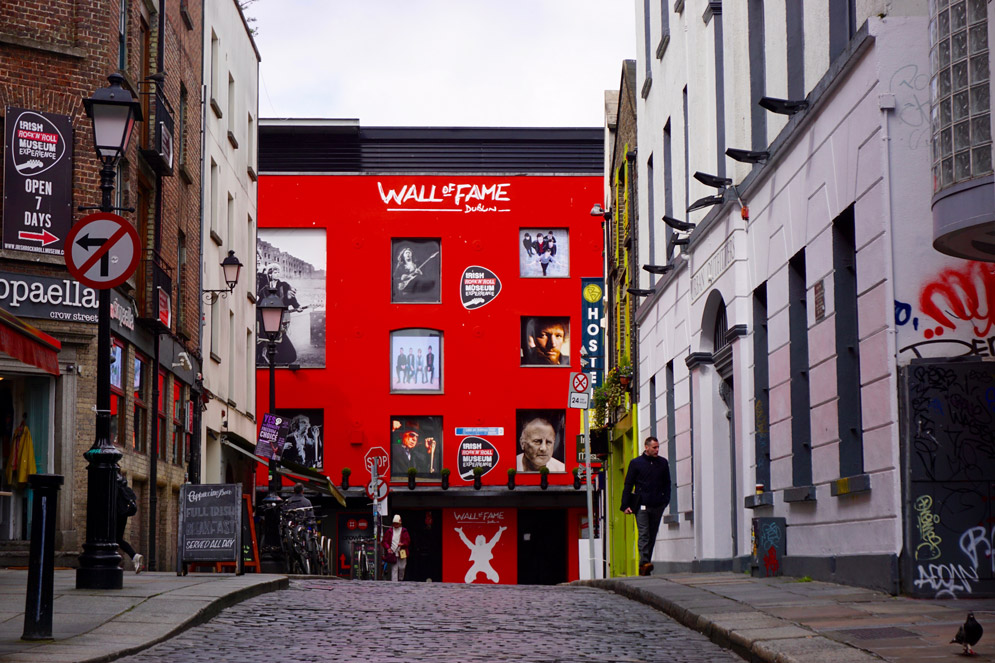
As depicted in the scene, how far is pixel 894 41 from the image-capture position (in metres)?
11.9

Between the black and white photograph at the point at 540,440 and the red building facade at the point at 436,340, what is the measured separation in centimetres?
5

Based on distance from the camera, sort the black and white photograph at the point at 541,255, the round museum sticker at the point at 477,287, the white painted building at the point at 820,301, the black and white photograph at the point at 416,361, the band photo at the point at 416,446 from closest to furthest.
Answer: the white painted building at the point at 820,301, the band photo at the point at 416,446, the black and white photograph at the point at 416,361, the round museum sticker at the point at 477,287, the black and white photograph at the point at 541,255

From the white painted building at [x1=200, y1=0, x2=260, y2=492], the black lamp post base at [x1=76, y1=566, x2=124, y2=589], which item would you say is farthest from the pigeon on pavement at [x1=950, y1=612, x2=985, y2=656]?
the white painted building at [x1=200, y1=0, x2=260, y2=492]

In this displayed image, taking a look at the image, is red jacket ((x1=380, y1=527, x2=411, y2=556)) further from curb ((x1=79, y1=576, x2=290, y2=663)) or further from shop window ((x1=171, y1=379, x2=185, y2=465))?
curb ((x1=79, y1=576, x2=290, y2=663))

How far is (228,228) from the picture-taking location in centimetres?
3444

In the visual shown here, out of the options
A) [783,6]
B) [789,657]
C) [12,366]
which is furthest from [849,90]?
[12,366]

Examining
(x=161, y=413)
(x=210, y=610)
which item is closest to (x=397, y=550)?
(x=161, y=413)

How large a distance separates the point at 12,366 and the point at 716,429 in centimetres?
952

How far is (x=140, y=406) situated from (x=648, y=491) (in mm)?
9278

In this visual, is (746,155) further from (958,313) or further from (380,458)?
(380,458)

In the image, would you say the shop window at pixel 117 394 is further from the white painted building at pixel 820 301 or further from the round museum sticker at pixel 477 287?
the round museum sticker at pixel 477 287

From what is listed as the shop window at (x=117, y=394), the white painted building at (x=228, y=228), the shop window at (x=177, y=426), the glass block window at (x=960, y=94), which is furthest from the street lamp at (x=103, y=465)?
the white painted building at (x=228, y=228)

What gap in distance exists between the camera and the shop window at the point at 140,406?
24094mm

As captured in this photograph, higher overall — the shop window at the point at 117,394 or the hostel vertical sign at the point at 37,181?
the hostel vertical sign at the point at 37,181
